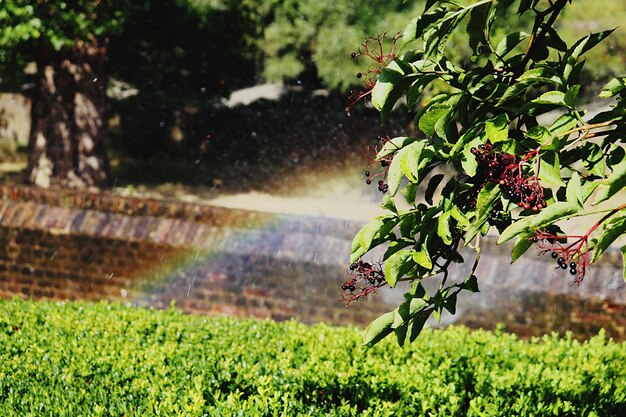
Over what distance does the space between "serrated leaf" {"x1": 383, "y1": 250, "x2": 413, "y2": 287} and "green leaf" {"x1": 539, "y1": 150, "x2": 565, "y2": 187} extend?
439 millimetres

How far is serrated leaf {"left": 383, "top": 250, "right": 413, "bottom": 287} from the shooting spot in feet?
6.94

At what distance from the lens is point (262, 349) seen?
4.88m

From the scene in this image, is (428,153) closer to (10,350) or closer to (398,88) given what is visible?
(398,88)

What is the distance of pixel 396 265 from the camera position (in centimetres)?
215

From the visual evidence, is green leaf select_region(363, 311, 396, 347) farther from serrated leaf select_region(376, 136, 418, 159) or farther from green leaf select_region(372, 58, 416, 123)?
green leaf select_region(372, 58, 416, 123)

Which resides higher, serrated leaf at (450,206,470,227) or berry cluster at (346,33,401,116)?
berry cluster at (346,33,401,116)

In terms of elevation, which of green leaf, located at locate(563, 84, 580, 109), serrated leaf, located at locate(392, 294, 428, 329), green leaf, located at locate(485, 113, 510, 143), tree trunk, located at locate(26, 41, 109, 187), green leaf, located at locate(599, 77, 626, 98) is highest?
tree trunk, located at locate(26, 41, 109, 187)

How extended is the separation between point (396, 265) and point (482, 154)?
1.28 feet

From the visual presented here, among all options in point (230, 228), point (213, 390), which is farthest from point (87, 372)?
point (230, 228)

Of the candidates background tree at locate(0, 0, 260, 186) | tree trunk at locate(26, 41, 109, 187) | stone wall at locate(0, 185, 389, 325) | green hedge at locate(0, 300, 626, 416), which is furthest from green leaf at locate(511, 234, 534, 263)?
tree trunk at locate(26, 41, 109, 187)

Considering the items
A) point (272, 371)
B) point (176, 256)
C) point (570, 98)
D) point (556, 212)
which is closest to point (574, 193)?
point (556, 212)

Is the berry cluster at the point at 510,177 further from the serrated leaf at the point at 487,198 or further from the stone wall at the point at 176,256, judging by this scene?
the stone wall at the point at 176,256

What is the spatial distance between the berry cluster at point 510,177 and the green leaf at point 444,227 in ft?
0.49

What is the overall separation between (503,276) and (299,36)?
13775 mm
